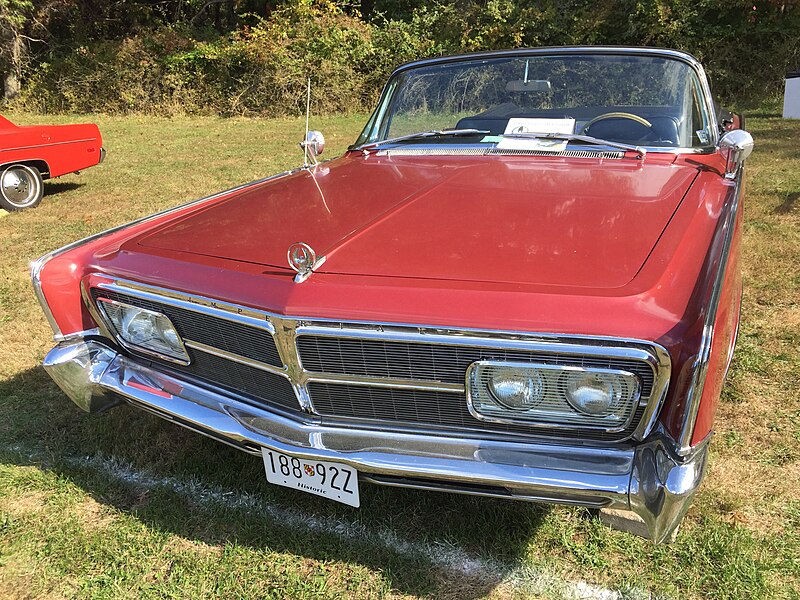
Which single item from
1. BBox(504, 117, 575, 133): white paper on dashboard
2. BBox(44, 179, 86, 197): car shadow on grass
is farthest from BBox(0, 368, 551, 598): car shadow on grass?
BBox(44, 179, 86, 197): car shadow on grass

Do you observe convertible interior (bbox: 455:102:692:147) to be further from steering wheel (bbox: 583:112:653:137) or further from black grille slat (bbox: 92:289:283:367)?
black grille slat (bbox: 92:289:283:367)

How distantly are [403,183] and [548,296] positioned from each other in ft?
3.55

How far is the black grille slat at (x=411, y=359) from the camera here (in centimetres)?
155

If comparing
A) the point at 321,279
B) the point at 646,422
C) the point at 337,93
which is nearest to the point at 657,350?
the point at 646,422

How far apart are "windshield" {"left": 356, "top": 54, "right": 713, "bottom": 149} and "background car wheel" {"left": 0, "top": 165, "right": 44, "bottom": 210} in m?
5.28

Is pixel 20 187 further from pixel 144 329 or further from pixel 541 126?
pixel 541 126

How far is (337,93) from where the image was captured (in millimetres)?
14172

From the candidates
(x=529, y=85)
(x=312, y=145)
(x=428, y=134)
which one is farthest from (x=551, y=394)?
(x=312, y=145)

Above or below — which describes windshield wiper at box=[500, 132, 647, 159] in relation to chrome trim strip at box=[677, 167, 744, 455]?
above

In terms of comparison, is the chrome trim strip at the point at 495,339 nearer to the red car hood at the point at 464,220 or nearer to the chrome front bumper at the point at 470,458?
the red car hood at the point at 464,220

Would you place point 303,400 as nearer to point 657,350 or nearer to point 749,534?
point 657,350

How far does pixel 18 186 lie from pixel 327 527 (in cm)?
638

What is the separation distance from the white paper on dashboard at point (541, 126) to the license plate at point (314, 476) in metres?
1.71

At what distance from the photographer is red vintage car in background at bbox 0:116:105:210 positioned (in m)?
6.77
